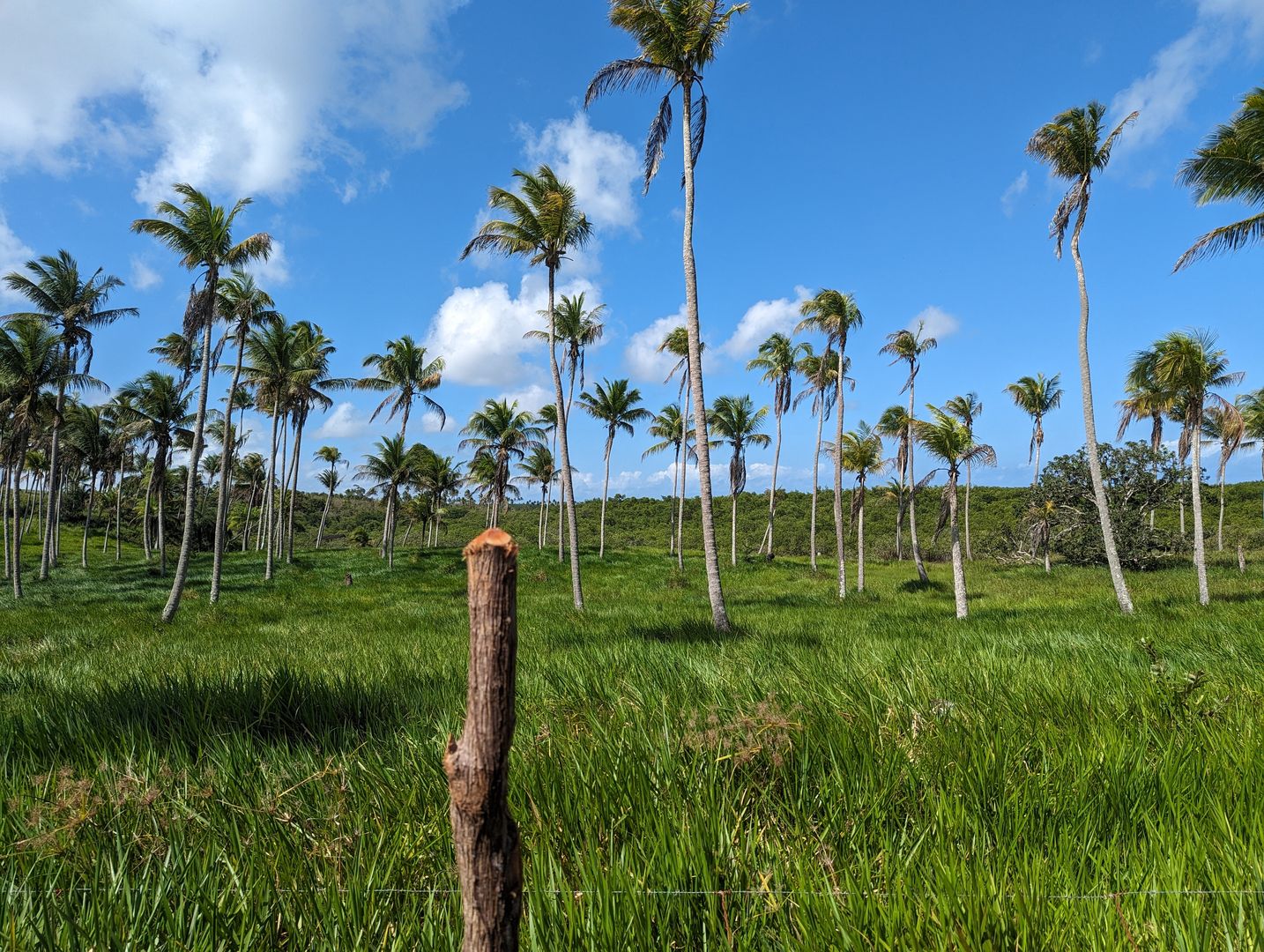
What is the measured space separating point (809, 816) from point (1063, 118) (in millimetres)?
18463

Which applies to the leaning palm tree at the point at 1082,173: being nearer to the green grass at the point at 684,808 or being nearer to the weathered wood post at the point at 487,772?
the green grass at the point at 684,808

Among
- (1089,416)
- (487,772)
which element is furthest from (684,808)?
(1089,416)

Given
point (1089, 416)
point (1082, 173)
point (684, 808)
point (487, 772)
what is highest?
point (1082, 173)

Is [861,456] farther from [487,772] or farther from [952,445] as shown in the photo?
[487,772]

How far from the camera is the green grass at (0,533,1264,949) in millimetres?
1644

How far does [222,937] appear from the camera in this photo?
168 centimetres

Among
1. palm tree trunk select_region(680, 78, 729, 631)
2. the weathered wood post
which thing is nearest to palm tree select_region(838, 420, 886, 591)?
palm tree trunk select_region(680, 78, 729, 631)

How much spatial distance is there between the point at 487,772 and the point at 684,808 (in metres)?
1.57

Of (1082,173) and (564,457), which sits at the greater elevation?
(1082,173)

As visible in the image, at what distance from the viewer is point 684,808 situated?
7.14 feet

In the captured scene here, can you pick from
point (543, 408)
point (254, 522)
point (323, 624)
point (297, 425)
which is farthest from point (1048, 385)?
point (254, 522)

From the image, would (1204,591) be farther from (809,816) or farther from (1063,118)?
(809,816)

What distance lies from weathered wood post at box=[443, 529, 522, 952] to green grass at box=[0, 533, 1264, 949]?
0.88 metres

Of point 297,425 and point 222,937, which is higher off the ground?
point 297,425
